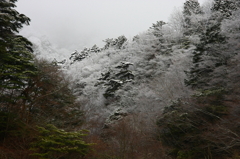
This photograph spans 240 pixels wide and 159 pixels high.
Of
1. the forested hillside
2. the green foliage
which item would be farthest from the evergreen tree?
the green foliage

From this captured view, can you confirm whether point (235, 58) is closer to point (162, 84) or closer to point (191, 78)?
point (191, 78)

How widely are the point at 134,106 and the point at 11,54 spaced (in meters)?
12.9

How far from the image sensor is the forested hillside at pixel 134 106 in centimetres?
690

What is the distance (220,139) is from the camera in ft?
30.3

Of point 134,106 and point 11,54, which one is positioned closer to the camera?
point 11,54

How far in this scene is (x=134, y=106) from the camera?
1794 cm

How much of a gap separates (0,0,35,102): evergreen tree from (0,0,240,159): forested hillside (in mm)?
42

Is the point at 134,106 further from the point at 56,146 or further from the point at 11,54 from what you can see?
the point at 11,54

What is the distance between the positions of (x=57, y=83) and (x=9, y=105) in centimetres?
304

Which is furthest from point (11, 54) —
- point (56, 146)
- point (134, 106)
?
point (134, 106)

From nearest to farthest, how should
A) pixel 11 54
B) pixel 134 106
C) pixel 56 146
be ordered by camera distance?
pixel 56 146 → pixel 11 54 → pixel 134 106

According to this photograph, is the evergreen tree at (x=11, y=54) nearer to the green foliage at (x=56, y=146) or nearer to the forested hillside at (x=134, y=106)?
the forested hillside at (x=134, y=106)

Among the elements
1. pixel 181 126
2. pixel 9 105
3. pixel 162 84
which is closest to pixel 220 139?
pixel 181 126

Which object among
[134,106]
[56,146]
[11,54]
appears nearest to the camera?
[56,146]
